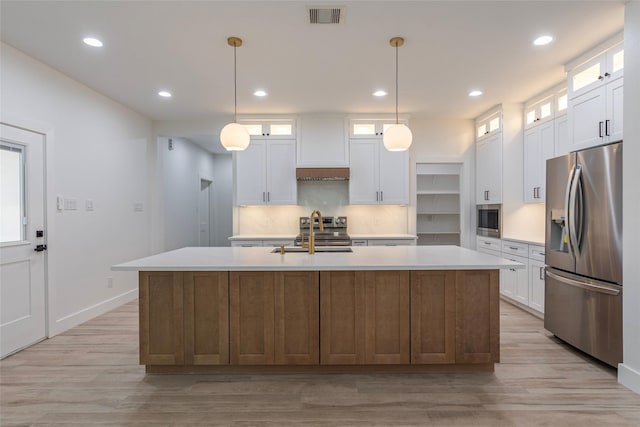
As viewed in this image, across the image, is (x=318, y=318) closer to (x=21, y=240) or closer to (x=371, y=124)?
(x=21, y=240)

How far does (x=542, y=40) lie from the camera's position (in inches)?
119

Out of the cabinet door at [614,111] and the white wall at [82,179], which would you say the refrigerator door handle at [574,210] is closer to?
the cabinet door at [614,111]

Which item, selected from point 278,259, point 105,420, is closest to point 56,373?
point 105,420

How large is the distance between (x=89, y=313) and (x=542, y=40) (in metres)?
5.40

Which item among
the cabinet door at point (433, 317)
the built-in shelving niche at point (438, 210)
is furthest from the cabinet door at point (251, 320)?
the built-in shelving niche at point (438, 210)

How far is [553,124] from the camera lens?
4047mm

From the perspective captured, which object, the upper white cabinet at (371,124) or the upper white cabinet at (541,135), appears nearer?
the upper white cabinet at (541,135)

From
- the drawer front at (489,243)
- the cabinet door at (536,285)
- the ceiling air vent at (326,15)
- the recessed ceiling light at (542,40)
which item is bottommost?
the cabinet door at (536,285)

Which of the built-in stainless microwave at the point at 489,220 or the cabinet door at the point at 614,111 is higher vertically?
the cabinet door at the point at 614,111

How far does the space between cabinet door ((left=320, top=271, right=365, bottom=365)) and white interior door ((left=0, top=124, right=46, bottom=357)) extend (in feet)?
9.06

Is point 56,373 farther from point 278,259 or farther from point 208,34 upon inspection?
point 208,34

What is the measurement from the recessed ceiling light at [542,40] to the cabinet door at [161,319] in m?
3.50

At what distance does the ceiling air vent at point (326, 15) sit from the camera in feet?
8.34

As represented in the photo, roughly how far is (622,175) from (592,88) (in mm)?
1002
